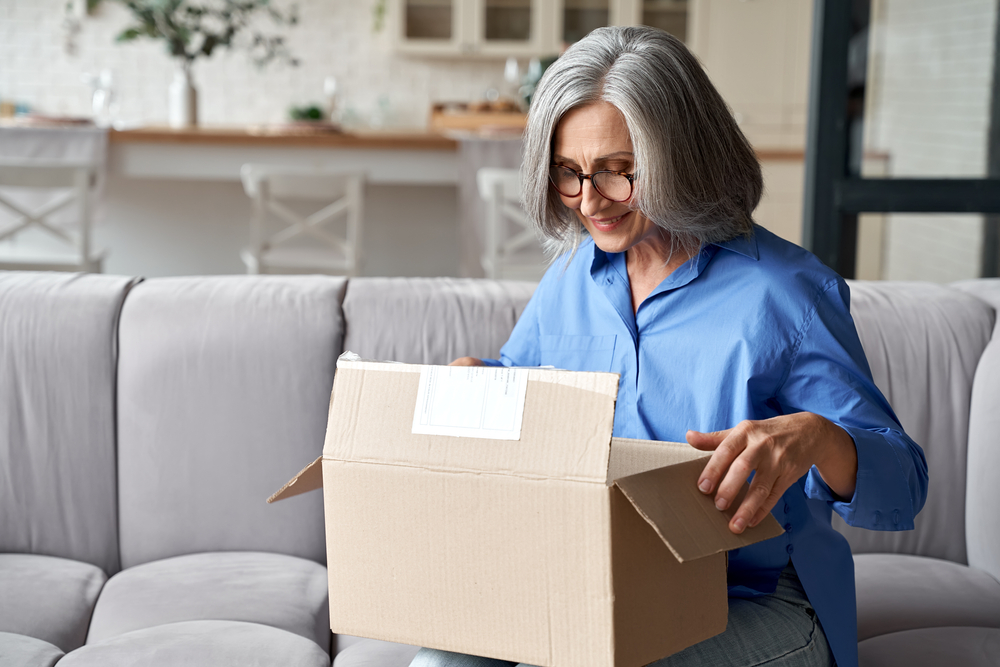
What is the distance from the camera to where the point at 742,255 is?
101 centimetres

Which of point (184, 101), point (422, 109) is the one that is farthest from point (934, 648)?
point (422, 109)

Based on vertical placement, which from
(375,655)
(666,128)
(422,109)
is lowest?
(375,655)

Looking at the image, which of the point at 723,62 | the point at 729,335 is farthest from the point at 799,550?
the point at 723,62

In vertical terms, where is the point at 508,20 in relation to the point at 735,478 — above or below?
above

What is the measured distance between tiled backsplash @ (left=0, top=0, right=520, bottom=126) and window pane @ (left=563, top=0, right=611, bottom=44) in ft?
1.72

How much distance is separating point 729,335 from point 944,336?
28.8 inches

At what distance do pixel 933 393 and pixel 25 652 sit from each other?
4.74 feet

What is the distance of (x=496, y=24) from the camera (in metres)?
5.52

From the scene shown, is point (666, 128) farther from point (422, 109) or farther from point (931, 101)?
point (422, 109)

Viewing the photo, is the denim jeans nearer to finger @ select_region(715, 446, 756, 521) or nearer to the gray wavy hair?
finger @ select_region(715, 446, 756, 521)

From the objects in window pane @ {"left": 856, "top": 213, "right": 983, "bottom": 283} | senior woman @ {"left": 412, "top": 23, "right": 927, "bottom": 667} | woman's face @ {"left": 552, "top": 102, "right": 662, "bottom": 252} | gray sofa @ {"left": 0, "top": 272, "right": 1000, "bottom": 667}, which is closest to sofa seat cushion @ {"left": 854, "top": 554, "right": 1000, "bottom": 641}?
gray sofa @ {"left": 0, "top": 272, "right": 1000, "bottom": 667}

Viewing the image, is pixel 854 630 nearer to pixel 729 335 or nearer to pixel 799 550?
pixel 799 550

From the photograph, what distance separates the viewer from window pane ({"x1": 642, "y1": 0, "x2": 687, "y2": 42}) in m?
5.36

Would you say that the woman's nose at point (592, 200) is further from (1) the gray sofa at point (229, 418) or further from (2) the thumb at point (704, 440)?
(1) the gray sofa at point (229, 418)
